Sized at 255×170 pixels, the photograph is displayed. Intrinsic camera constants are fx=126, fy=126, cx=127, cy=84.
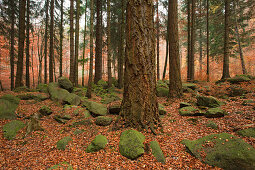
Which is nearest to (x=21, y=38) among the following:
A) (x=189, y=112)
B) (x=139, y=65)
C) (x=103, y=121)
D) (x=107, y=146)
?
(x=103, y=121)

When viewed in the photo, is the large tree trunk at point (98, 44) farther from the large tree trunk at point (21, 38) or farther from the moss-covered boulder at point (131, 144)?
the moss-covered boulder at point (131, 144)

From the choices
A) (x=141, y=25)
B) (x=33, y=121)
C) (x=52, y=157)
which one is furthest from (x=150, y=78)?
(x=33, y=121)

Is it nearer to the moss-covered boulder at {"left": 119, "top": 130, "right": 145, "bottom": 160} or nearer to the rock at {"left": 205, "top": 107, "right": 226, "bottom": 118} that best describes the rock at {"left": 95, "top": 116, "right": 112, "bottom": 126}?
the moss-covered boulder at {"left": 119, "top": 130, "right": 145, "bottom": 160}

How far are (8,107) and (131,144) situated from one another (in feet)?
15.3

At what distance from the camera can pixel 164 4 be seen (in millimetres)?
13828

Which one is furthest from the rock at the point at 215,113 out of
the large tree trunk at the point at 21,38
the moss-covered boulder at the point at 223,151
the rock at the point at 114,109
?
the large tree trunk at the point at 21,38

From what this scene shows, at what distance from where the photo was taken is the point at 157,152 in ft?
9.30

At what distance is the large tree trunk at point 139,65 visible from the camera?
3.55 metres

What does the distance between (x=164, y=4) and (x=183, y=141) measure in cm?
1506

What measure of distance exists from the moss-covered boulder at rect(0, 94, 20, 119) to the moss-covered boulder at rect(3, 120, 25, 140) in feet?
2.05

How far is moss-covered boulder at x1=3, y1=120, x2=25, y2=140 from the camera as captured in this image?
3489 mm

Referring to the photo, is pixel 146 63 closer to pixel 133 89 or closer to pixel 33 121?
pixel 133 89

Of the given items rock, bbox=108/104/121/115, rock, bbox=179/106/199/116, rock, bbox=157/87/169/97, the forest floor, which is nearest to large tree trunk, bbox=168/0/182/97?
rock, bbox=157/87/169/97

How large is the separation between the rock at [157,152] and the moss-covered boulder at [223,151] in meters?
0.63
